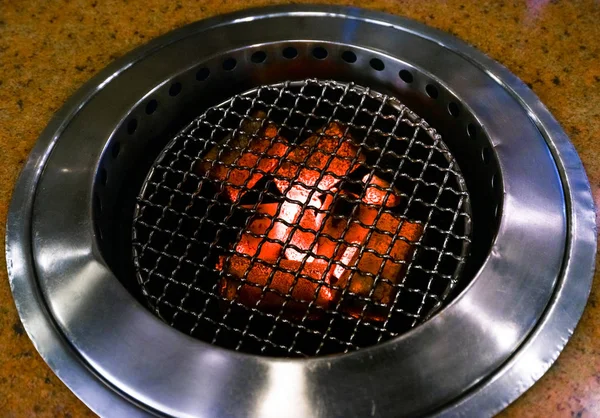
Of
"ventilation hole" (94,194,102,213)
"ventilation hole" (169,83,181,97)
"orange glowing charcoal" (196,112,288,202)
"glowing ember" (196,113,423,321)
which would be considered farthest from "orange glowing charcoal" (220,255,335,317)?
"ventilation hole" (169,83,181,97)

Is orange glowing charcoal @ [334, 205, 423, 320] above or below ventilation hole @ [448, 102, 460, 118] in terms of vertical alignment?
below

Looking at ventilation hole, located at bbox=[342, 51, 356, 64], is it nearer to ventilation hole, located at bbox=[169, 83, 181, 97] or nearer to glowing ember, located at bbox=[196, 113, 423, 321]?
glowing ember, located at bbox=[196, 113, 423, 321]

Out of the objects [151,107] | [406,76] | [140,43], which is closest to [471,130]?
[406,76]

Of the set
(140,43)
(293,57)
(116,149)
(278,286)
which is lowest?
(278,286)

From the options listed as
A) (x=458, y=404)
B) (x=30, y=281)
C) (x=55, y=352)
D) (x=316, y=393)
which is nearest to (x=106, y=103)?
(x=30, y=281)

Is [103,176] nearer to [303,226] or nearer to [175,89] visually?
[175,89]

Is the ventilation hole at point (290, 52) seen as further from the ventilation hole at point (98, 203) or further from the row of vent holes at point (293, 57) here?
the ventilation hole at point (98, 203)
